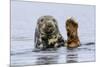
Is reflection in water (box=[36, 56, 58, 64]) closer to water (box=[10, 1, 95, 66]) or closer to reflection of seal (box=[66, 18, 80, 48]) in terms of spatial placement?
water (box=[10, 1, 95, 66])

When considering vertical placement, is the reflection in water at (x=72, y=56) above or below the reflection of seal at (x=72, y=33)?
below

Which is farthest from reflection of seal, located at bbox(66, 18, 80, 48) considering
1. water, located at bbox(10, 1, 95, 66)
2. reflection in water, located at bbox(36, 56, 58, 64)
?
reflection in water, located at bbox(36, 56, 58, 64)

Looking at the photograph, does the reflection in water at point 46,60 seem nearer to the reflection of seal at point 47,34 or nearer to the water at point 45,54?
the water at point 45,54

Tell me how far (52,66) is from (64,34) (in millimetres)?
411

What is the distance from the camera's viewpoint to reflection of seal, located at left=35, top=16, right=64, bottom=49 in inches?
99.5

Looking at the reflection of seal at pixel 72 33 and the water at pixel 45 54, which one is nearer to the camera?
the water at pixel 45 54

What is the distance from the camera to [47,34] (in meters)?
2.57

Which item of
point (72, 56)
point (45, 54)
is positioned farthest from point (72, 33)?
point (45, 54)

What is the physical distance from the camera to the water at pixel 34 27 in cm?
242

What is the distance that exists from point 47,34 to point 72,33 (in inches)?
13.1

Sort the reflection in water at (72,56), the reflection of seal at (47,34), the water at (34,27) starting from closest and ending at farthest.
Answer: the water at (34,27) < the reflection of seal at (47,34) < the reflection in water at (72,56)

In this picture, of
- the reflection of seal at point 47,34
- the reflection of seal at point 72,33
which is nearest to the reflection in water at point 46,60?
the reflection of seal at point 47,34

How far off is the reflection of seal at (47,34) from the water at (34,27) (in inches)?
2.0

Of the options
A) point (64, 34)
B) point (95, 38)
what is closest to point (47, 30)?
point (64, 34)
